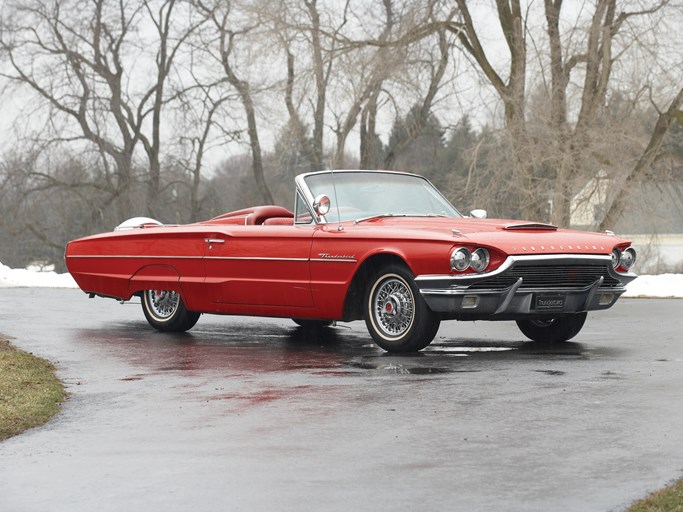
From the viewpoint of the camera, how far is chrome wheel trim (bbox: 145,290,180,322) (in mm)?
13289

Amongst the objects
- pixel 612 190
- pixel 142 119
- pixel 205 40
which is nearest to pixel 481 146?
pixel 612 190

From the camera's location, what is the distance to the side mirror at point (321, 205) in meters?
11.5

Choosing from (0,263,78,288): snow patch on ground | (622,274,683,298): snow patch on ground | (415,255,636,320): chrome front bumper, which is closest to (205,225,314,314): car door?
(415,255,636,320): chrome front bumper

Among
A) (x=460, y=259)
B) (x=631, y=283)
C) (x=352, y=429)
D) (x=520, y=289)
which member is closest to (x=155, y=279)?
(x=460, y=259)

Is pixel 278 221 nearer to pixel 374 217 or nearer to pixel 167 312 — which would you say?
→ pixel 374 217

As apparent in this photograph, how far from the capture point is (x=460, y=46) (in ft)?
105

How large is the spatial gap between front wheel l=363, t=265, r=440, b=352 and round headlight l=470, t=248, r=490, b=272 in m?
0.54

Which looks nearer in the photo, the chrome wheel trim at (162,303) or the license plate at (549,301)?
the license plate at (549,301)

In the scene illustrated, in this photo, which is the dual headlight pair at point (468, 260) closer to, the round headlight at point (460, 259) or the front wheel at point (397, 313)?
the round headlight at point (460, 259)

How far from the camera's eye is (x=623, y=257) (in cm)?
1137

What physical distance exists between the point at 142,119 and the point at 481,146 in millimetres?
21773

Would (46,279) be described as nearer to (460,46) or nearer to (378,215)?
(460,46)

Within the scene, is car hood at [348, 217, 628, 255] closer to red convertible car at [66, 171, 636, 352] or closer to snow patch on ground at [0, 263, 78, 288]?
red convertible car at [66, 171, 636, 352]

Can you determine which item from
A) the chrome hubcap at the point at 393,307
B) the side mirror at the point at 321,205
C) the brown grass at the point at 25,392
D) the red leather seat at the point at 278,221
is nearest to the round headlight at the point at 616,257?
the chrome hubcap at the point at 393,307
